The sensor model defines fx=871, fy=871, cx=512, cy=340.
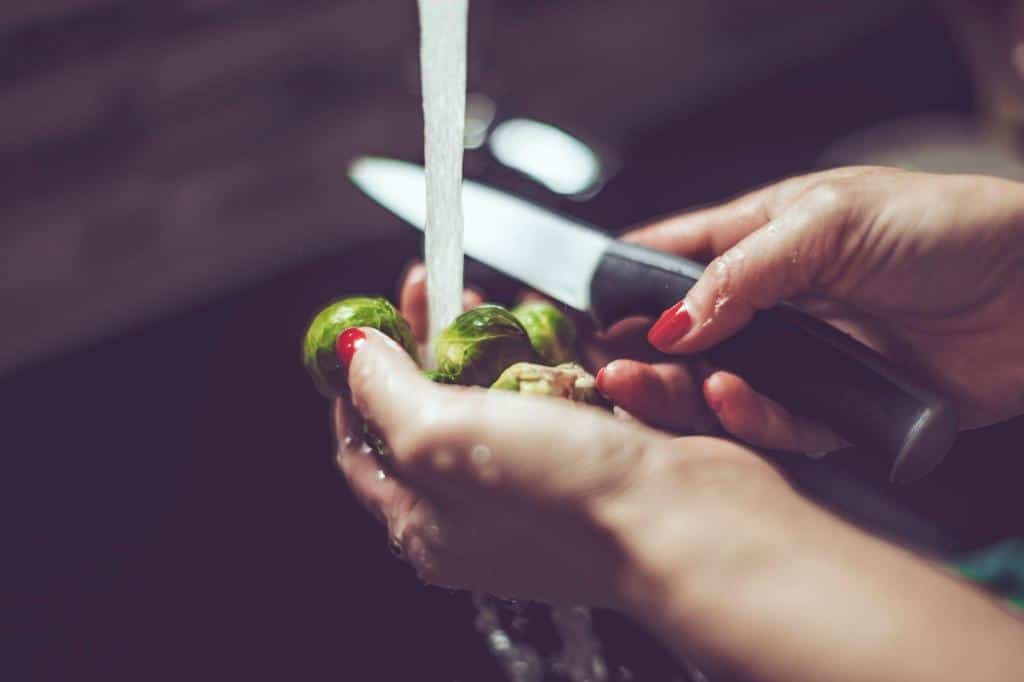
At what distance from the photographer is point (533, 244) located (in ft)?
5.27

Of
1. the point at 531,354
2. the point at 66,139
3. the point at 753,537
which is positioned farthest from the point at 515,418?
the point at 66,139

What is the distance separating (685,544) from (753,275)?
1.55 ft

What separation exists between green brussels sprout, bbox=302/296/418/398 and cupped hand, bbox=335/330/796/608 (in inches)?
7.1

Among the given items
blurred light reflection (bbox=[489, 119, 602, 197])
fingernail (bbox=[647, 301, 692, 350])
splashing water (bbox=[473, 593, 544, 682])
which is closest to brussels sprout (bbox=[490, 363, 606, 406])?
fingernail (bbox=[647, 301, 692, 350])

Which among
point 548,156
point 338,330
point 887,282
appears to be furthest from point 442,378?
point 548,156

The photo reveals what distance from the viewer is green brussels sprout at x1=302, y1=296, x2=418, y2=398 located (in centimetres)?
144

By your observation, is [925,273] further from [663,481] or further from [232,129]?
[232,129]

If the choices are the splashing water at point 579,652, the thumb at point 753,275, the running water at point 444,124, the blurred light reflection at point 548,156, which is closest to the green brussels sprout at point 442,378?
the running water at point 444,124

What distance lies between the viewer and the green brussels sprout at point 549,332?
5.22 feet

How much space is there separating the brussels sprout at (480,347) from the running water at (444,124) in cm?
10

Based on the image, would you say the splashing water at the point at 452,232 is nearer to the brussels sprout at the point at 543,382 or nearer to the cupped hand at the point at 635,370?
the cupped hand at the point at 635,370

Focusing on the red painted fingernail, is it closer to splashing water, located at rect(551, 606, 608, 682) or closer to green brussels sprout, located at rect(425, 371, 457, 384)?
green brussels sprout, located at rect(425, 371, 457, 384)

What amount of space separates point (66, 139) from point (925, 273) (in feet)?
7.90

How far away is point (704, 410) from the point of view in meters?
1.66
